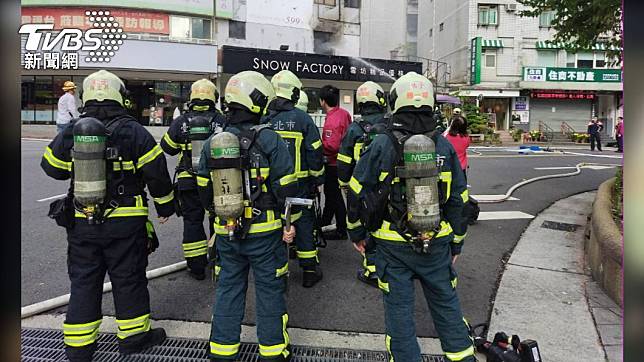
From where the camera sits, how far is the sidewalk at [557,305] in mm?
3256

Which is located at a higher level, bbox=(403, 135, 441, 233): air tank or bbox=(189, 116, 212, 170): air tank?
bbox=(189, 116, 212, 170): air tank

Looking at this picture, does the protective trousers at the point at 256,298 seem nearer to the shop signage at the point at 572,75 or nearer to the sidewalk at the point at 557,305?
the sidewalk at the point at 557,305

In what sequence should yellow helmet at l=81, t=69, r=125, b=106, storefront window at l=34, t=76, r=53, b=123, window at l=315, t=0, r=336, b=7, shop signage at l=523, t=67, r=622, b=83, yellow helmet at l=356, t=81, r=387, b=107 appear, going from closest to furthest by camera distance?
yellow helmet at l=81, t=69, r=125, b=106 → yellow helmet at l=356, t=81, r=387, b=107 → storefront window at l=34, t=76, r=53, b=123 → window at l=315, t=0, r=336, b=7 → shop signage at l=523, t=67, r=622, b=83

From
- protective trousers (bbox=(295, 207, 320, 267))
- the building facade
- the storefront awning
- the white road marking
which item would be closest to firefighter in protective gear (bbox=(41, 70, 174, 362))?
protective trousers (bbox=(295, 207, 320, 267))

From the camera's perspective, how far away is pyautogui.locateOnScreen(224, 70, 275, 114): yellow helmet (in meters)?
3.10

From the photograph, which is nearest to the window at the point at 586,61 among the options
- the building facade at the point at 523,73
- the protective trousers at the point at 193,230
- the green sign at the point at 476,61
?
the building facade at the point at 523,73

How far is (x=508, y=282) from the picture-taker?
4570 mm

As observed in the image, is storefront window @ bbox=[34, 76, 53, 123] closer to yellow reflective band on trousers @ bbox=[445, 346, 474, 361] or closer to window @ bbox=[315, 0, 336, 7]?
window @ bbox=[315, 0, 336, 7]

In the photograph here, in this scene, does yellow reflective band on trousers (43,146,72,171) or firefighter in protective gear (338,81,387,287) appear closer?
yellow reflective band on trousers (43,146,72,171)

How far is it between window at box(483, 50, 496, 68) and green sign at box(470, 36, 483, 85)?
34.5 inches

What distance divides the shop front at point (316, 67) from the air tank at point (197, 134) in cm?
1905

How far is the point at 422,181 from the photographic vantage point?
254cm

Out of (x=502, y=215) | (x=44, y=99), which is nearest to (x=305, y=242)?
(x=502, y=215)

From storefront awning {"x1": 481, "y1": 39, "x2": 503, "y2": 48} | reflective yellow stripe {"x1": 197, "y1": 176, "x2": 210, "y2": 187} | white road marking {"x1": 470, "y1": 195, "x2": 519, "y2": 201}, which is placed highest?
storefront awning {"x1": 481, "y1": 39, "x2": 503, "y2": 48}
